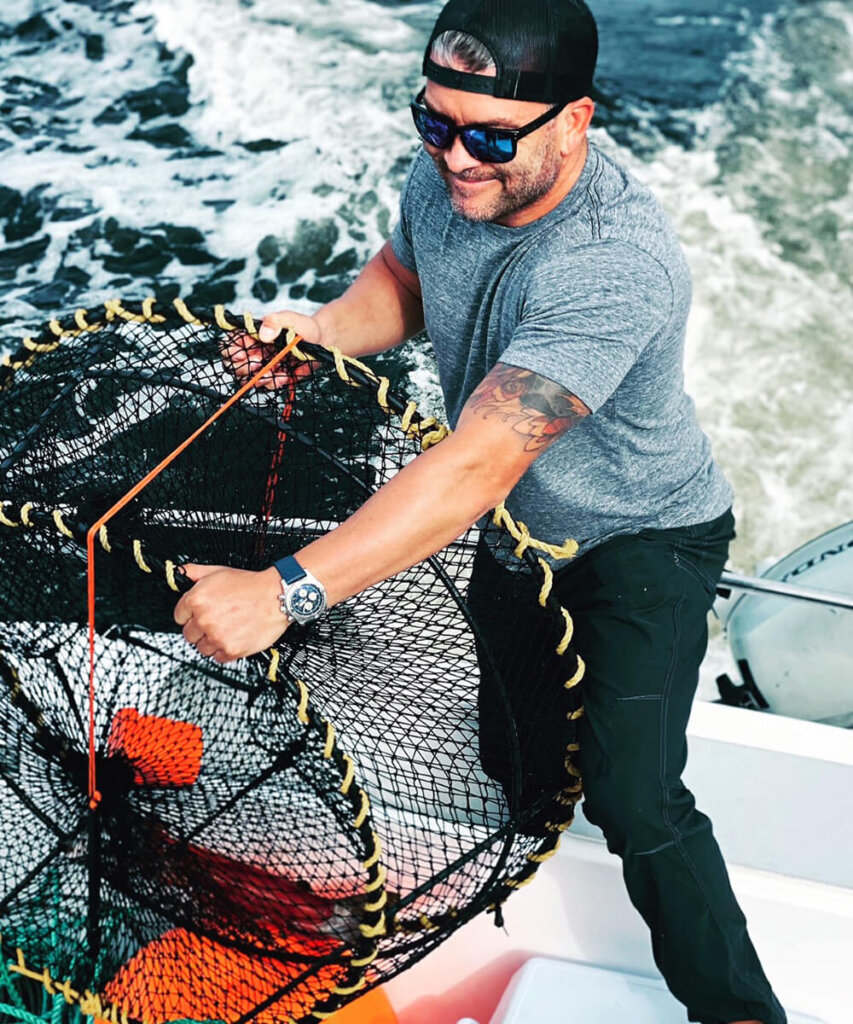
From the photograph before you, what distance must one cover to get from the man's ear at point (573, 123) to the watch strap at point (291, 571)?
2.76 ft

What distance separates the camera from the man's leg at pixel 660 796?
1866mm

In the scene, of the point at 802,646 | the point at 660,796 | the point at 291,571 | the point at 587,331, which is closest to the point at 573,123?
the point at 587,331

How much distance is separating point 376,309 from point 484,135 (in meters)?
0.67

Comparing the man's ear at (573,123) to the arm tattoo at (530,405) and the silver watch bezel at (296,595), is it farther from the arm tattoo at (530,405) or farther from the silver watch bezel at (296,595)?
the silver watch bezel at (296,595)

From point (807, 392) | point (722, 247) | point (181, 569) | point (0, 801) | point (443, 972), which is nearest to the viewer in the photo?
point (181, 569)

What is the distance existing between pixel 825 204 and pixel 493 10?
5.22m

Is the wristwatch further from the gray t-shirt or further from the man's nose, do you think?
the man's nose

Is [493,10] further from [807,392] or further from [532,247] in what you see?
[807,392]

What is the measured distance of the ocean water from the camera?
5.18 meters

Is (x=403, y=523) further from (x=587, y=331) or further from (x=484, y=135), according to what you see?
(x=484, y=135)

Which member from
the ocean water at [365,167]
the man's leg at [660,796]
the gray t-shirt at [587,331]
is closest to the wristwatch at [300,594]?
the gray t-shirt at [587,331]

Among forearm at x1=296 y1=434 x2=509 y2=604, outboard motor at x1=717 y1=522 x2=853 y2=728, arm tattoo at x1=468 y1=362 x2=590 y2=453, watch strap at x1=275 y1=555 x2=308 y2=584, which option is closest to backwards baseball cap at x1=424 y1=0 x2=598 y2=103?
arm tattoo at x1=468 y1=362 x2=590 y2=453

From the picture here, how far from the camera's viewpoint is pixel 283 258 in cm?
538

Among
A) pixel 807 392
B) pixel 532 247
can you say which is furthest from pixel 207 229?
pixel 532 247
